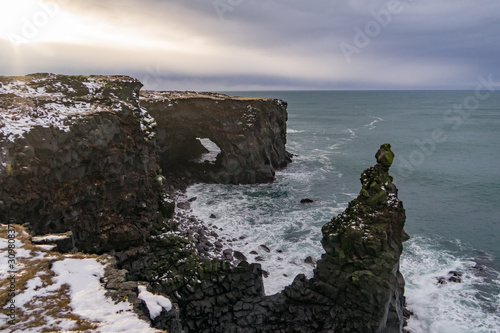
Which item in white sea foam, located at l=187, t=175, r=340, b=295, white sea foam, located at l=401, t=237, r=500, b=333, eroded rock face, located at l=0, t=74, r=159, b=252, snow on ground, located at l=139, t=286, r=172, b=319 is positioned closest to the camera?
snow on ground, located at l=139, t=286, r=172, b=319

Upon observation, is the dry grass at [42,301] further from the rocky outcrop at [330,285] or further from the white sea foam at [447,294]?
the white sea foam at [447,294]

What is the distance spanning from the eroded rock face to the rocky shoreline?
0.27ft

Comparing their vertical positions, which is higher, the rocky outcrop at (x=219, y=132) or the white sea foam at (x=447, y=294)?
the rocky outcrop at (x=219, y=132)

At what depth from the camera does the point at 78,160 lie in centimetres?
2436

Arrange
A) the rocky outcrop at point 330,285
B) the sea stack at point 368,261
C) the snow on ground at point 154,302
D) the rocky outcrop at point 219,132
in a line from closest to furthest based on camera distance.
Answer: the snow on ground at point 154,302
the sea stack at point 368,261
the rocky outcrop at point 330,285
the rocky outcrop at point 219,132

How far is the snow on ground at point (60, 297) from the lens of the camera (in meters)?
10.0

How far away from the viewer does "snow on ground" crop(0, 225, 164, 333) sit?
395 inches

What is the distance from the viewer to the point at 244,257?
30.6 meters

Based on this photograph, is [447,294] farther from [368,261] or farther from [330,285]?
[330,285]

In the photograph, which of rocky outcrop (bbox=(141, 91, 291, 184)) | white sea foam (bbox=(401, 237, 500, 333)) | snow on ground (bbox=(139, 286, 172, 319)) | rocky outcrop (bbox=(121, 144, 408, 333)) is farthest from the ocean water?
snow on ground (bbox=(139, 286, 172, 319))

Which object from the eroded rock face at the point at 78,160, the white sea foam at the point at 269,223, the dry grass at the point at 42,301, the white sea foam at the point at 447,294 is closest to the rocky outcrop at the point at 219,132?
the white sea foam at the point at 269,223

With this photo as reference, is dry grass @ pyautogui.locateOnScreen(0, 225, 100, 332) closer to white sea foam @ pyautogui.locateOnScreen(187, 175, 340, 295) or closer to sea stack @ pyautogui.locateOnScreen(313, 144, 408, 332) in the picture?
sea stack @ pyautogui.locateOnScreen(313, 144, 408, 332)

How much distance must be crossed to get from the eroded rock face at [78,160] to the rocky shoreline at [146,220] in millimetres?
82

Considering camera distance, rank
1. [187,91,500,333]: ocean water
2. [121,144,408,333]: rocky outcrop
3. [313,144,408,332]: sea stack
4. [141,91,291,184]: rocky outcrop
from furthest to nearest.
→ [141,91,291,184]: rocky outcrop
[187,91,500,333]: ocean water
[121,144,408,333]: rocky outcrop
[313,144,408,332]: sea stack
